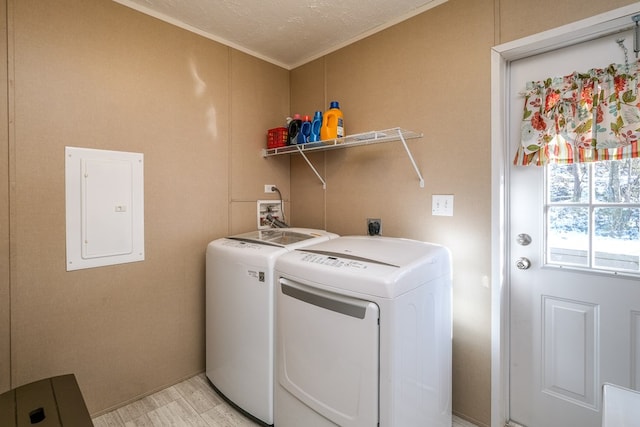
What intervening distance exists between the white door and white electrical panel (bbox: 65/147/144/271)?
7.16 ft

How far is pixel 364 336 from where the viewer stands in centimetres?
121

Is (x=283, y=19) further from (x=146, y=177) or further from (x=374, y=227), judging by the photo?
(x=374, y=227)

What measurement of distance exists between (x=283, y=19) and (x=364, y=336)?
1974mm

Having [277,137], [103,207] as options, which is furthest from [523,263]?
[103,207]

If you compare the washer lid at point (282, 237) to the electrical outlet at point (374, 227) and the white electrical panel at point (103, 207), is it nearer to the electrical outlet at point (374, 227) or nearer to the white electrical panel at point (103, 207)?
the electrical outlet at point (374, 227)

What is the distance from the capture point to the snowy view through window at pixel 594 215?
54.0 inches

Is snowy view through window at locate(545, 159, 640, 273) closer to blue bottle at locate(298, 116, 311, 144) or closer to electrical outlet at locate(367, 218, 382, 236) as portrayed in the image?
electrical outlet at locate(367, 218, 382, 236)

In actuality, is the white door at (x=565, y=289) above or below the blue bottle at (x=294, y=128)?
below

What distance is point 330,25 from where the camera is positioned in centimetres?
207

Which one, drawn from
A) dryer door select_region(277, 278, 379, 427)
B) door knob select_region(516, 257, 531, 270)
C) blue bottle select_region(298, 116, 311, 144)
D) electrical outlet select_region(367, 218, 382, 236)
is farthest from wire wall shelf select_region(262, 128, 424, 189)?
dryer door select_region(277, 278, 379, 427)

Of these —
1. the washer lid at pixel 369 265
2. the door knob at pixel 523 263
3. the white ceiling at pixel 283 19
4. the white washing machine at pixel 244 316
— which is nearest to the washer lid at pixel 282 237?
the white washing machine at pixel 244 316

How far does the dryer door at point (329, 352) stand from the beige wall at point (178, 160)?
82 centimetres

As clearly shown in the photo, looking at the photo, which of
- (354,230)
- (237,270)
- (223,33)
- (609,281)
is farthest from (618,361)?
(223,33)

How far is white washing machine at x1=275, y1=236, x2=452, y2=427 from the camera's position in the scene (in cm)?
118
